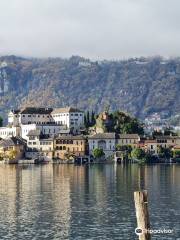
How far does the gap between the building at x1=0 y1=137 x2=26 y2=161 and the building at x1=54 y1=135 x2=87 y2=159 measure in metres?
6.77

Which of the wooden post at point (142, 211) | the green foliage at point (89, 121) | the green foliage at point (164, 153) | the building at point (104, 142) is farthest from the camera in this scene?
the green foliage at point (89, 121)

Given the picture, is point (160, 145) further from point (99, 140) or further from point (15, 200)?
point (15, 200)

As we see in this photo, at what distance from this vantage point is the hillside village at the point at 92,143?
141 metres

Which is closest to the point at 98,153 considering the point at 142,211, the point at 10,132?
the point at 10,132

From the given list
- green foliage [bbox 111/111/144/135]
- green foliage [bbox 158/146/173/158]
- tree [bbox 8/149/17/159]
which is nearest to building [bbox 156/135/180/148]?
green foliage [bbox 158/146/173/158]

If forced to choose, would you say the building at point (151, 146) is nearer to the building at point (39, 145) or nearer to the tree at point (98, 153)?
the tree at point (98, 153)

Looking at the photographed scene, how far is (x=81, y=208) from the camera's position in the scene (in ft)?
182

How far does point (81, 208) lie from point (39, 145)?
3652 inches

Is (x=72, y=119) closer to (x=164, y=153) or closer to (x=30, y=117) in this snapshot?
(x=30, y=117)

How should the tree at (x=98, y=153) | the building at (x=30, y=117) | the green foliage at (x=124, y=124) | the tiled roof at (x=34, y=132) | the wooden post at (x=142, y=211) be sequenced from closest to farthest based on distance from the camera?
1. the wooden post at (x=142, y=211)
2. the tree at (x=98, y=153)
3. the tiled roof at (x=34, y=132)
4. the green foliage at (x=124, y=124)
5. the building at (x=30, y=117)

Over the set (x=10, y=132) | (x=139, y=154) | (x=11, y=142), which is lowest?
(x=139, y=154)

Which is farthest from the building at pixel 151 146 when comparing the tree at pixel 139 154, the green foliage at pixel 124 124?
the green foliage at pixel 124 124

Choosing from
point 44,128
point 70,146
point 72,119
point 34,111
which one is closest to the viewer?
point 70,146

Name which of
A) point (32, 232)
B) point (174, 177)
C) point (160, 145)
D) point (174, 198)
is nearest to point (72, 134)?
point (160, 145)
